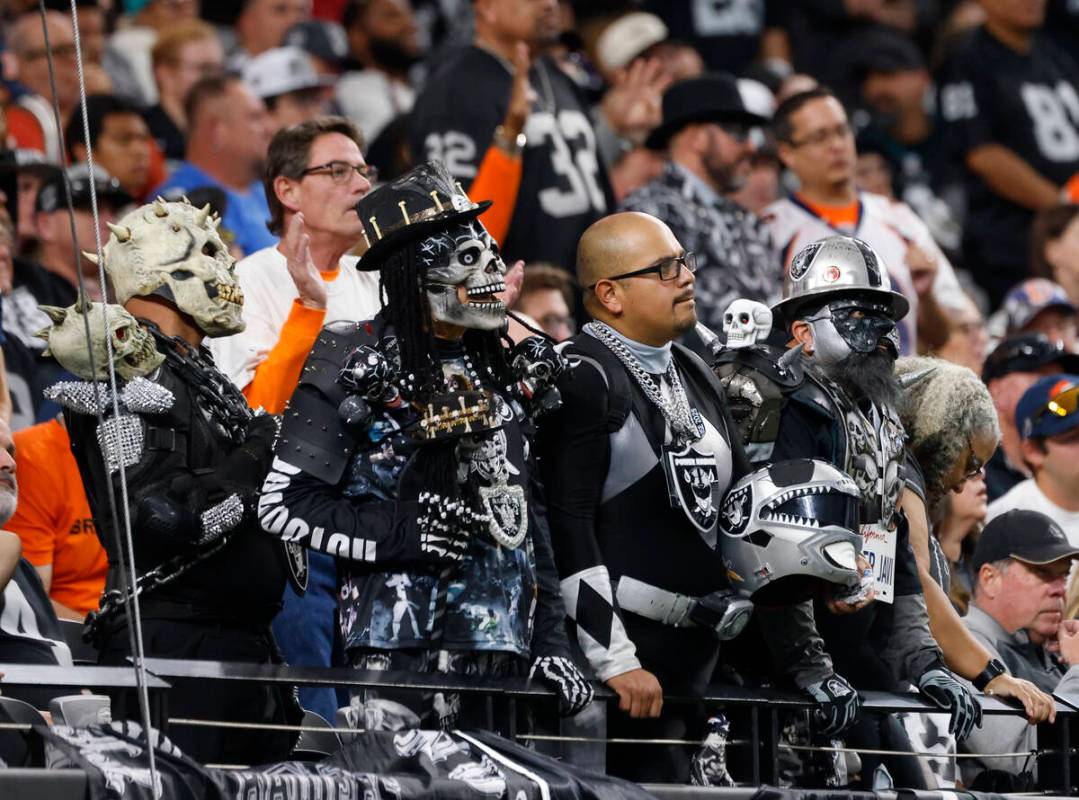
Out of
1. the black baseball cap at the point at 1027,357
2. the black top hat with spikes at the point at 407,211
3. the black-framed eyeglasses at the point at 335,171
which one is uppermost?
the black-framed eyeglasses at the point at 335,171

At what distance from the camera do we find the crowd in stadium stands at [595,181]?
6738mm

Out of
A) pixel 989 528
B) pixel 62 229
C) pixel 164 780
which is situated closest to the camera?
pixel 164 780

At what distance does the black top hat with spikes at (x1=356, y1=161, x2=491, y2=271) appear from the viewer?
5539 millimetres

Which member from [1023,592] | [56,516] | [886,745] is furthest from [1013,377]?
[56,516]

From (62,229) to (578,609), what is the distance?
3940 mm

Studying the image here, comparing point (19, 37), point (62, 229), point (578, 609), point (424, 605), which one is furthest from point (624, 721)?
point (19, 37)

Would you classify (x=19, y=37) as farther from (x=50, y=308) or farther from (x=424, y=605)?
(x=424, y=605)

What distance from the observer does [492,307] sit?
218 inches

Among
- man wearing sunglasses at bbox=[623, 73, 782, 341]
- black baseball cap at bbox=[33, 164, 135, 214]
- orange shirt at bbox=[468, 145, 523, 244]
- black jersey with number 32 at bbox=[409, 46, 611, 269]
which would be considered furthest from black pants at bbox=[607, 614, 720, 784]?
black baseball cap at bbox=[33, 164, 135, 214]

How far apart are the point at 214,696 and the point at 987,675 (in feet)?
8.29

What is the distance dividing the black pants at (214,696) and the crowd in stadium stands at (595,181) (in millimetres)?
273

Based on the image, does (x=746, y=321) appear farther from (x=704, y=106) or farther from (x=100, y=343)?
(x=704, y=106)

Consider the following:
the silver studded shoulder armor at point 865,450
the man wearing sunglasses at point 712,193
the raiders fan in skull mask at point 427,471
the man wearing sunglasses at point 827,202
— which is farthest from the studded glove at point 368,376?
the man wearing sunglasses at point 827,202

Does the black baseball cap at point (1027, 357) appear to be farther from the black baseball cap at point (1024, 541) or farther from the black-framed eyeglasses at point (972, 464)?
the black-framed eyeglasses at point (972, 464)
